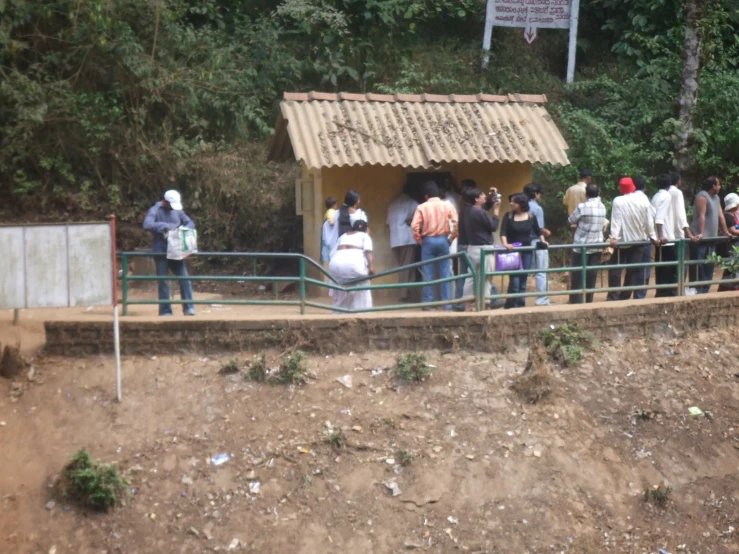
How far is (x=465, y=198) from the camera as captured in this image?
10109mm

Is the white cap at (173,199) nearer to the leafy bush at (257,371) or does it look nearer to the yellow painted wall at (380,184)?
the leafy bush at (257,371)

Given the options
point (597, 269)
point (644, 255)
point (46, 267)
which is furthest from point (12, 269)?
point (644, 255)

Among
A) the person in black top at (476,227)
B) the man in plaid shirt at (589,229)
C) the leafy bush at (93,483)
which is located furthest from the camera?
the man in plaid shirt at (589,229)

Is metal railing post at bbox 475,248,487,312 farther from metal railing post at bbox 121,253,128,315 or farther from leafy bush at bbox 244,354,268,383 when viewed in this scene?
metal railing post at bbox 121,253,128,315

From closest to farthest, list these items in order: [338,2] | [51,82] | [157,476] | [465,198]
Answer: [157,476]
[465,198]
[51,82]
[338,2]

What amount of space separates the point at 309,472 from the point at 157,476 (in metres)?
1.30

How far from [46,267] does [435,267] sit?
4008 millimetres

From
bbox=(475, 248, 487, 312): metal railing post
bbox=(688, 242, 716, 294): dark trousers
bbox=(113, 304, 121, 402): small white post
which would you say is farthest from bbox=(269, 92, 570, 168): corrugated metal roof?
bbox=(113, 304, 121, 402): small white post

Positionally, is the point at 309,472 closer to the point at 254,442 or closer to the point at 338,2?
the point at 254,442

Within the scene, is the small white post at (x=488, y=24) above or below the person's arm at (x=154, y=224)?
above

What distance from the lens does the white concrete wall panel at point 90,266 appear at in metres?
8.42

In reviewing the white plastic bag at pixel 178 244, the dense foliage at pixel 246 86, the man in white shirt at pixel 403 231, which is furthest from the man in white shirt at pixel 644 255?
the white plastic bag at pixel 178 244

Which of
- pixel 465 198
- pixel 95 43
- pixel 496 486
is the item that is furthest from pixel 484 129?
pixel 95 43

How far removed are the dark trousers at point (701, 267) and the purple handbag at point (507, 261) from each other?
2270 millimetres
